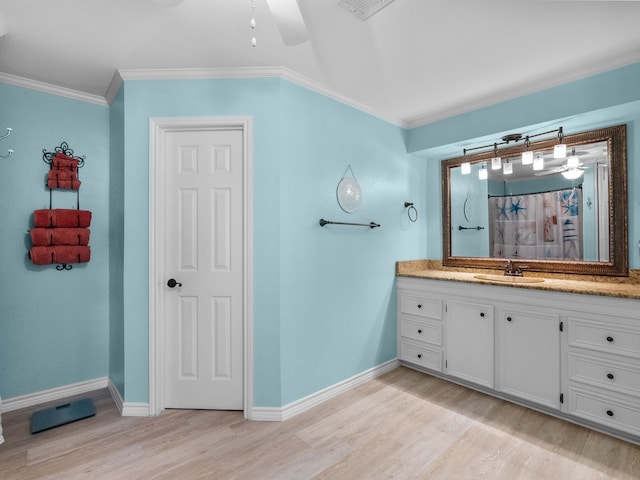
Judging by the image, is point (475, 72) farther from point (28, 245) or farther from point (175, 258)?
point (28, 245)

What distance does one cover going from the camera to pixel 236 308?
2424 millimetres

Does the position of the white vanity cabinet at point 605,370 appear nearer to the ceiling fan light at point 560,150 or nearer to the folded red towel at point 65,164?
the ceiling fan light at point 560,150

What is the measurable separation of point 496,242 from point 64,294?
3.91m

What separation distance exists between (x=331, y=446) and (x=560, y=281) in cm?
221

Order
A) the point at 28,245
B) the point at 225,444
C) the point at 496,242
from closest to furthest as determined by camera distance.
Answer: the point at 225,444 < the point at 28,245 < the point at 496,242

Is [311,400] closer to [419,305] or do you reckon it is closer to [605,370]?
[419,305]

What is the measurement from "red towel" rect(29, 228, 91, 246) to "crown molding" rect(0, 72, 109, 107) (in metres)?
1.09

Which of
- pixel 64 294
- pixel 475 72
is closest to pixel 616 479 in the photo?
pixel 475 72

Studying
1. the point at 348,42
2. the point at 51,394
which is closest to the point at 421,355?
the point at 348,42

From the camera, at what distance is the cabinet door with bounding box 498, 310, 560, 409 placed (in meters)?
2.34

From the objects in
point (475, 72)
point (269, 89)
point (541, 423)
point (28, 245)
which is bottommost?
point (541, 423)

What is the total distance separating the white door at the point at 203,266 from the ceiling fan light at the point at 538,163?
8.48ft

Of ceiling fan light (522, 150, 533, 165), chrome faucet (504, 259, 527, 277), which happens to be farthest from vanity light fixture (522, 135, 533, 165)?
chrome faucet (504, 259, 527, 277)

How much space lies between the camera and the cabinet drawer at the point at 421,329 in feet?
9.93
